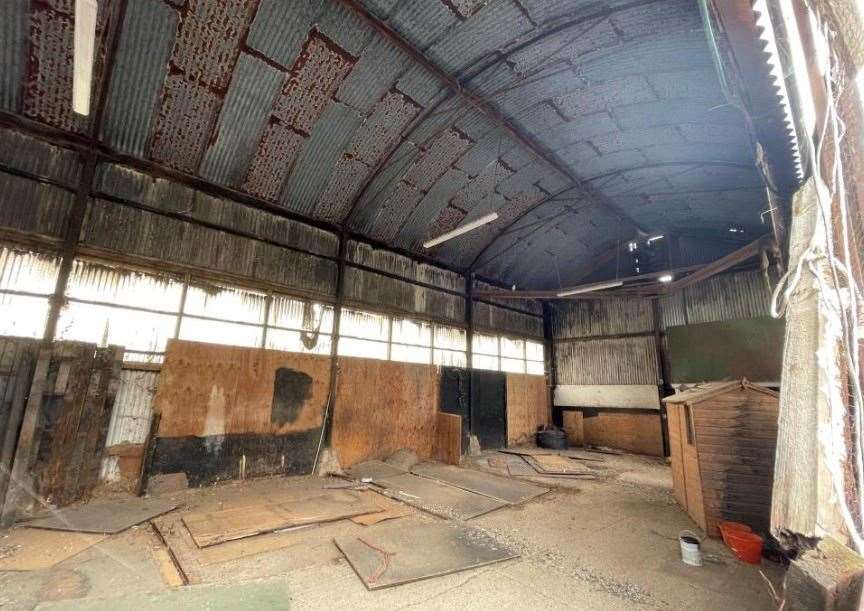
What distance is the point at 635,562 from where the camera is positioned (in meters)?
3.78

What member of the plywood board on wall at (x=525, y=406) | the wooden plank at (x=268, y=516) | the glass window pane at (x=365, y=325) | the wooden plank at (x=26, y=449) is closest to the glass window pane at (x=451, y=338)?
the glass window pane at (x=365, y=325)

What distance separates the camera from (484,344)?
11688 mm

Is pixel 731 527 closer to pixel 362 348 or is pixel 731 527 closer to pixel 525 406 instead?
pixel 362 348

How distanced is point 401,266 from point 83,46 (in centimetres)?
683

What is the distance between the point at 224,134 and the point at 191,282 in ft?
8.62

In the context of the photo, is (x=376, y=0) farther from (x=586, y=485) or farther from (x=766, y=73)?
(x=586, y=485)

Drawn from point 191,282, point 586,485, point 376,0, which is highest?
point 376,0

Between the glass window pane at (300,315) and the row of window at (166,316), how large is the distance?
0.02 metres

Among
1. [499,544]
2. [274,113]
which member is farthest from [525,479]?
[274,113]

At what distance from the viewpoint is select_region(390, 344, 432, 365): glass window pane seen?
929 centimetres

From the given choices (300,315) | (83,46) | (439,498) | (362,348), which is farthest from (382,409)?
(83,46)

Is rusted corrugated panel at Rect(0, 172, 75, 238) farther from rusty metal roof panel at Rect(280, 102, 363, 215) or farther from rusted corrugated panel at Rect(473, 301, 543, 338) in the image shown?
rusted corrugated panel at Rect(473, 301, 543, 338)

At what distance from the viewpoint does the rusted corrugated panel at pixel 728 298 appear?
10.0 meters

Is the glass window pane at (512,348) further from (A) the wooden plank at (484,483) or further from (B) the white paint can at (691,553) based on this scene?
(B) the white paint can at (691,553)
